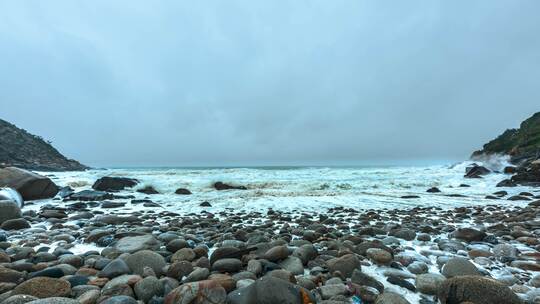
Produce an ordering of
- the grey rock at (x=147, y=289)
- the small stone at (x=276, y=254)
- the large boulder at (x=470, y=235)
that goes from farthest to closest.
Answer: the large boulder at (x=470, y=235) < the small stone at (x=276, y=254) < the grey rock at (x=147, y=289)

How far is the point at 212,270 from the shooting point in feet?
13.2

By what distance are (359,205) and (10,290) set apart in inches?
432

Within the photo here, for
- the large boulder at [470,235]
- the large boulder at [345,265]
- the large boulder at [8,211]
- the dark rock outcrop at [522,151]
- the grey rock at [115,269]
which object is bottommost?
the large boulder at [470,235]

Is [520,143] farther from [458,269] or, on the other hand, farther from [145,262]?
[145,262]

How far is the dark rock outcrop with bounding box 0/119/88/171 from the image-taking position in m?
41.8

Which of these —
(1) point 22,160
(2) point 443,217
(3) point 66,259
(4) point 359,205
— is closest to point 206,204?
(4) point 359,205

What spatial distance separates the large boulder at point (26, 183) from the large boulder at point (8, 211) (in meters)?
6.05

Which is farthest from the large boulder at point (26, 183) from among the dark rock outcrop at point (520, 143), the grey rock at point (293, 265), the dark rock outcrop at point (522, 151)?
the dark rock outcrop at point (520, 143)

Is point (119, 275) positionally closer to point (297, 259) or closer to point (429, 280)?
point (297, 259)

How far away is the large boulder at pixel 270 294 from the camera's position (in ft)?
9.32

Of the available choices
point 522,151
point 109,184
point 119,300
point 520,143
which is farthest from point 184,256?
point 520,143

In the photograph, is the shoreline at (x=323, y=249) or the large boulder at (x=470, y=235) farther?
the large boulder at (x=470, y=235)

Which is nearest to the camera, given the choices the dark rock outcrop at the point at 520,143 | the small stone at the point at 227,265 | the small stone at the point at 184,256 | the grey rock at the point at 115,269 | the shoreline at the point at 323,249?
the shoreline at the point at 323,249

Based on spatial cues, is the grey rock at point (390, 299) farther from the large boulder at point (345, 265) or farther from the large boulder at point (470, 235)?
the large boulder at point (470, 235)
